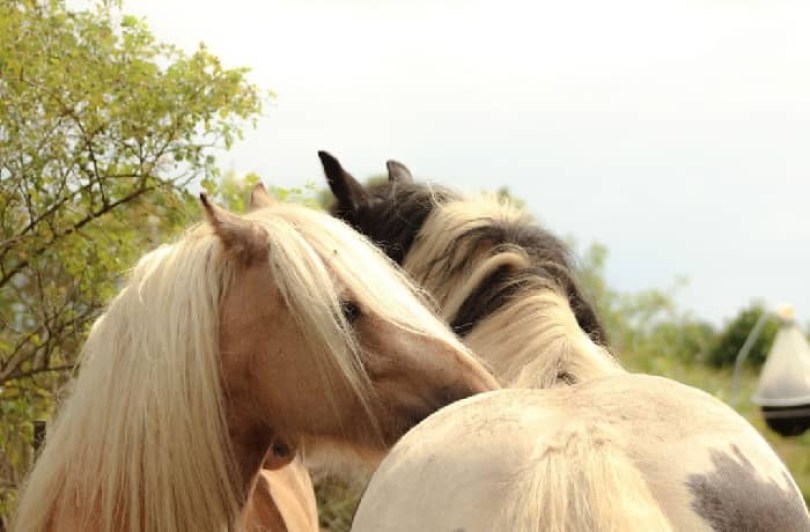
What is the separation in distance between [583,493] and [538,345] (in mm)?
1146

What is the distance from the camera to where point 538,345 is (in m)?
3.21

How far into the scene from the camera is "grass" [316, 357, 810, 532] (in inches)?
286

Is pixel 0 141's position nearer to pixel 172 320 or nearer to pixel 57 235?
pixel 57 235

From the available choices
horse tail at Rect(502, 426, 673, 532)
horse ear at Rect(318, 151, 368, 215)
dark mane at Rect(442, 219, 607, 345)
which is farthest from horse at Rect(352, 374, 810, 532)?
horse ear at Rect(318, 151, 368, 215)

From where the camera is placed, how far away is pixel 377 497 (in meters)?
2.30

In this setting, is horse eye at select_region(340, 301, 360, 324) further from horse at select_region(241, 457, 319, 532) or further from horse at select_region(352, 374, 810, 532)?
horse at select_region(352, 374, 810, 532)

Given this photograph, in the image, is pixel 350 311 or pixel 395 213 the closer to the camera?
pixel 350 311

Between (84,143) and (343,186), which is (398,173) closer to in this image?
(343,186)

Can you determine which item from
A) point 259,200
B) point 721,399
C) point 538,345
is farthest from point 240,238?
point 721,399

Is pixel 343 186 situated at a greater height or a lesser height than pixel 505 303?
greater

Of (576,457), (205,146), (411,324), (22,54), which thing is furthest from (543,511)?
(22,54)

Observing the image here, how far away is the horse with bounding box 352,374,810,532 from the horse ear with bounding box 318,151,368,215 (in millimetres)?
1769

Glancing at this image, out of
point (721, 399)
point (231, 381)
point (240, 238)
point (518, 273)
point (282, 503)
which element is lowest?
point (721, 399)

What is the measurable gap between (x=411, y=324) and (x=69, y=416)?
84 centimetres
